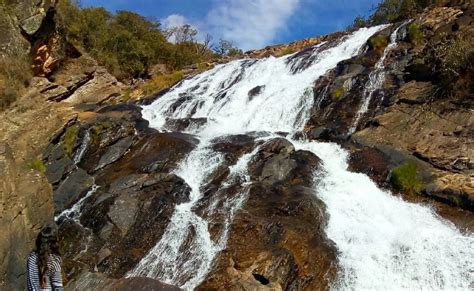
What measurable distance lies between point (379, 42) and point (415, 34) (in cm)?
192

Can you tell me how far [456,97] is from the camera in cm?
1902

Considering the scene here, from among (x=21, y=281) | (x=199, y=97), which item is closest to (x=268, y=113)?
(x=199, y=97)

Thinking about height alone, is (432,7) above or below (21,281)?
above

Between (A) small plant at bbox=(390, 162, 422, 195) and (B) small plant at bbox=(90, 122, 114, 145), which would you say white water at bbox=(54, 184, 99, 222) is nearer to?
(B) small plant at bbox=(90, 122, 114, 145)

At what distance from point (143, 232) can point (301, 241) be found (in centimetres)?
493

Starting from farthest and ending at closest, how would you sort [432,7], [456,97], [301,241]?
[432,7]
[456,97]
[301,241]

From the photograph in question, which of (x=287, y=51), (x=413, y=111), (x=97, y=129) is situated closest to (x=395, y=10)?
(x=287, y=51)

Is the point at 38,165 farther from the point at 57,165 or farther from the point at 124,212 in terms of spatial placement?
the point at 124,212

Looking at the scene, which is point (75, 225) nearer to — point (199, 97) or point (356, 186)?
point (356, 186)

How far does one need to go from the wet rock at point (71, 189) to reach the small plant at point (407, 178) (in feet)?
36.9

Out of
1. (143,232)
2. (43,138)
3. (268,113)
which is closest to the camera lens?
→ (143,232)

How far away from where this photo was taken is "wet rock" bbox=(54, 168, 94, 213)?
55.0 ft

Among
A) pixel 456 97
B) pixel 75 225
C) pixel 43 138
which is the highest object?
pixel 456 97

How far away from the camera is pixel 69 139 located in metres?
20.3
